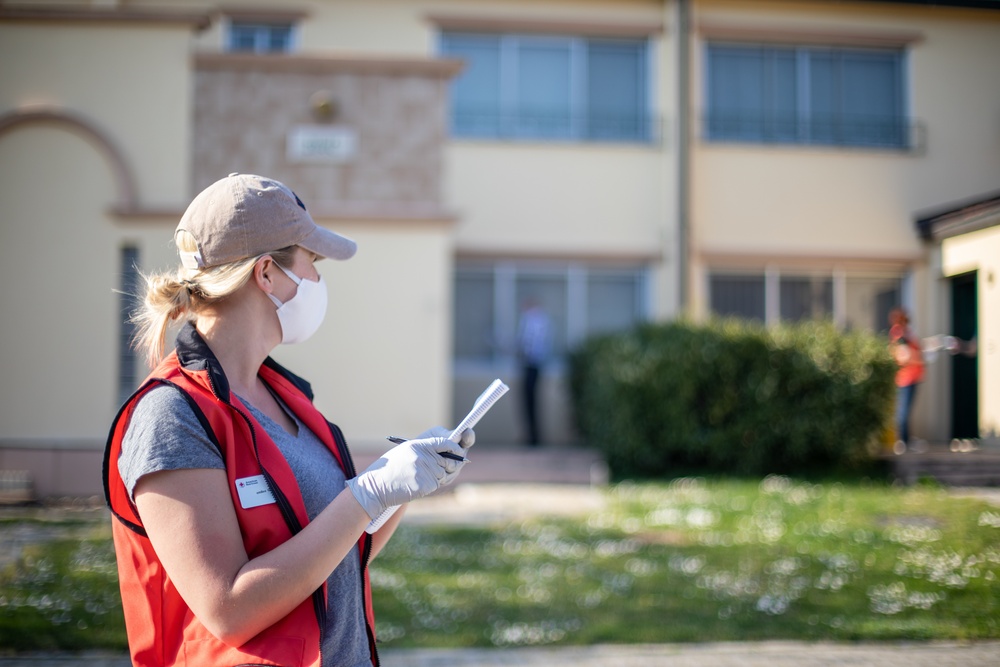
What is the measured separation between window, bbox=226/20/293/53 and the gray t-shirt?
1355 centimetres

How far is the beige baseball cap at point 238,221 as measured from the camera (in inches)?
76.4

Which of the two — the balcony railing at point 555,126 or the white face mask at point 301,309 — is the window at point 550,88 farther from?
the white face mask at point 301,309

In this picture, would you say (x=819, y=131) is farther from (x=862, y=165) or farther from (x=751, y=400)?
(x=751, y=400)

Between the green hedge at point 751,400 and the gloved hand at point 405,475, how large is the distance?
932cm

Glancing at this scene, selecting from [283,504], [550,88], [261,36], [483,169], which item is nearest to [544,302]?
[483,169]

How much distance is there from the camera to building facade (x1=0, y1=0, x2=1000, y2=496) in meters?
6.04

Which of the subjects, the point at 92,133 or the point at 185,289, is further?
the point at 92,133

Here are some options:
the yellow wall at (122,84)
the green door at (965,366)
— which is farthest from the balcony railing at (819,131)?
the yellow wall at (122,84)

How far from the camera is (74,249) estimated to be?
6324 millimetres

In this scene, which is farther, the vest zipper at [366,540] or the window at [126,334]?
the window at [126,334]

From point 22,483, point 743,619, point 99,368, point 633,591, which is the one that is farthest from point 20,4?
point 743,619

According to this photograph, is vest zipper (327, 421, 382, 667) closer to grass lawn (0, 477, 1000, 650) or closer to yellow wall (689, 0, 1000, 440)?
grass lawn (0, 477, 1000, 650)

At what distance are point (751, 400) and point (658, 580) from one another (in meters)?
5.11

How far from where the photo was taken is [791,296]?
1451cm
